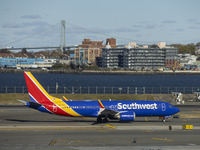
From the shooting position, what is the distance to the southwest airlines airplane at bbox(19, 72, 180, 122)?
5838cm

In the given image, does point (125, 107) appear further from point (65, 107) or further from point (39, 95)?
point (39, 95)

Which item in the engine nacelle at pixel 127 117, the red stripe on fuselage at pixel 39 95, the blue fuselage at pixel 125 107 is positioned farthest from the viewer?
the blue fuselage at pixel 125 107

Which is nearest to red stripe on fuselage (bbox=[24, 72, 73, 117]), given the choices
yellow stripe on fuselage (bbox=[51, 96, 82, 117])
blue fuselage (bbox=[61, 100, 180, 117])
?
yellow stripe on fuselage (bbox=[51, 96, 82, 117])

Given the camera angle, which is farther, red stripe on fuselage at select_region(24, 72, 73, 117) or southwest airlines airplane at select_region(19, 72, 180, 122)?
red stripe on fuselage at select_region(24, 72, 73, 117)

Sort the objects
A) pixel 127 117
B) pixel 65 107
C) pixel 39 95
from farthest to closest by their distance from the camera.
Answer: pixel 39 95
pixel 65 107
pixel 127 117

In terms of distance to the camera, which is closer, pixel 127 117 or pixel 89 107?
pixel 127 117

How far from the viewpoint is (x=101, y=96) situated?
309 feet

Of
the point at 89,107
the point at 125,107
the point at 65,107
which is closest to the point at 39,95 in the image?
the point at 65,107

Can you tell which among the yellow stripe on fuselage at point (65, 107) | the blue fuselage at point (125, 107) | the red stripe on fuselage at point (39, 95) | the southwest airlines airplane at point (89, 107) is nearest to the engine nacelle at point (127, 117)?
the southwest airlines airplane at point (89, 107)

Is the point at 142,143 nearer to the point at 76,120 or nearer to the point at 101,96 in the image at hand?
the point at 76,120

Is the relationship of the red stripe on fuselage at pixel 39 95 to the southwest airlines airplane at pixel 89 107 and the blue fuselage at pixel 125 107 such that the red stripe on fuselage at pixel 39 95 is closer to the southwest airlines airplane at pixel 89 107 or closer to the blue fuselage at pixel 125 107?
the southwest airlines airplane at pixel 89 107

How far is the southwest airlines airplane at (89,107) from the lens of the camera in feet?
192

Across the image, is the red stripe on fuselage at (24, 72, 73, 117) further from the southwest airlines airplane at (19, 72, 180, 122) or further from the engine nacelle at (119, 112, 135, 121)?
the engine nacelle at (119, 112, 135, 121)

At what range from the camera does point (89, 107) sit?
194 feet
